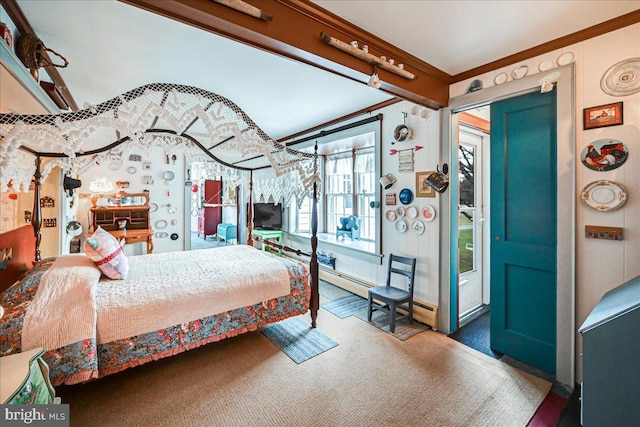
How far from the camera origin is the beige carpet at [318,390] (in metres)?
1.61

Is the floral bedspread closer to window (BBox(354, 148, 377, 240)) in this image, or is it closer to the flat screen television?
window (BBox(354, 148, 377, 240))

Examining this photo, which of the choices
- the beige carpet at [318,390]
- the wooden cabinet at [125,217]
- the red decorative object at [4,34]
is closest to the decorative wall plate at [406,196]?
the beige carpet at [318,390]

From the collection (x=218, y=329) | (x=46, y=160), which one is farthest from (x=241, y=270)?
(x=46, y=160)

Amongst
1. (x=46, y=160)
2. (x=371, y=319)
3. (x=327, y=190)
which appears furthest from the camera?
(x=327, y=190)

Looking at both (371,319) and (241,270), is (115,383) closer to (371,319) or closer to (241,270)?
(241,270)

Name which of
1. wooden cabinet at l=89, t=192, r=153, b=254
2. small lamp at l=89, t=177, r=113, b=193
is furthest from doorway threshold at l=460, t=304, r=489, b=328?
small lamp at l=89, t=177, r=113, b=193

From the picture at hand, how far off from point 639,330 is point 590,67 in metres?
1.72

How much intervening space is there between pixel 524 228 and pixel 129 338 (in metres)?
3.10

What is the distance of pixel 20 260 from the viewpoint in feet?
7.25

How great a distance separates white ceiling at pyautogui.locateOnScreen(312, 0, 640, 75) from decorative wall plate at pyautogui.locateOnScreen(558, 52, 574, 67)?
0.14 m

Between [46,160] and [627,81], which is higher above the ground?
[627,81]

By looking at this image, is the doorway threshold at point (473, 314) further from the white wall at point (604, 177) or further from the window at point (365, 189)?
the window at point (365, 189)

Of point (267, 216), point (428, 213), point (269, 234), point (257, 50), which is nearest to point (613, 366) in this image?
point (428, 213)

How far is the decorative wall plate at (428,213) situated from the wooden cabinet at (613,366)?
1.46 meters
